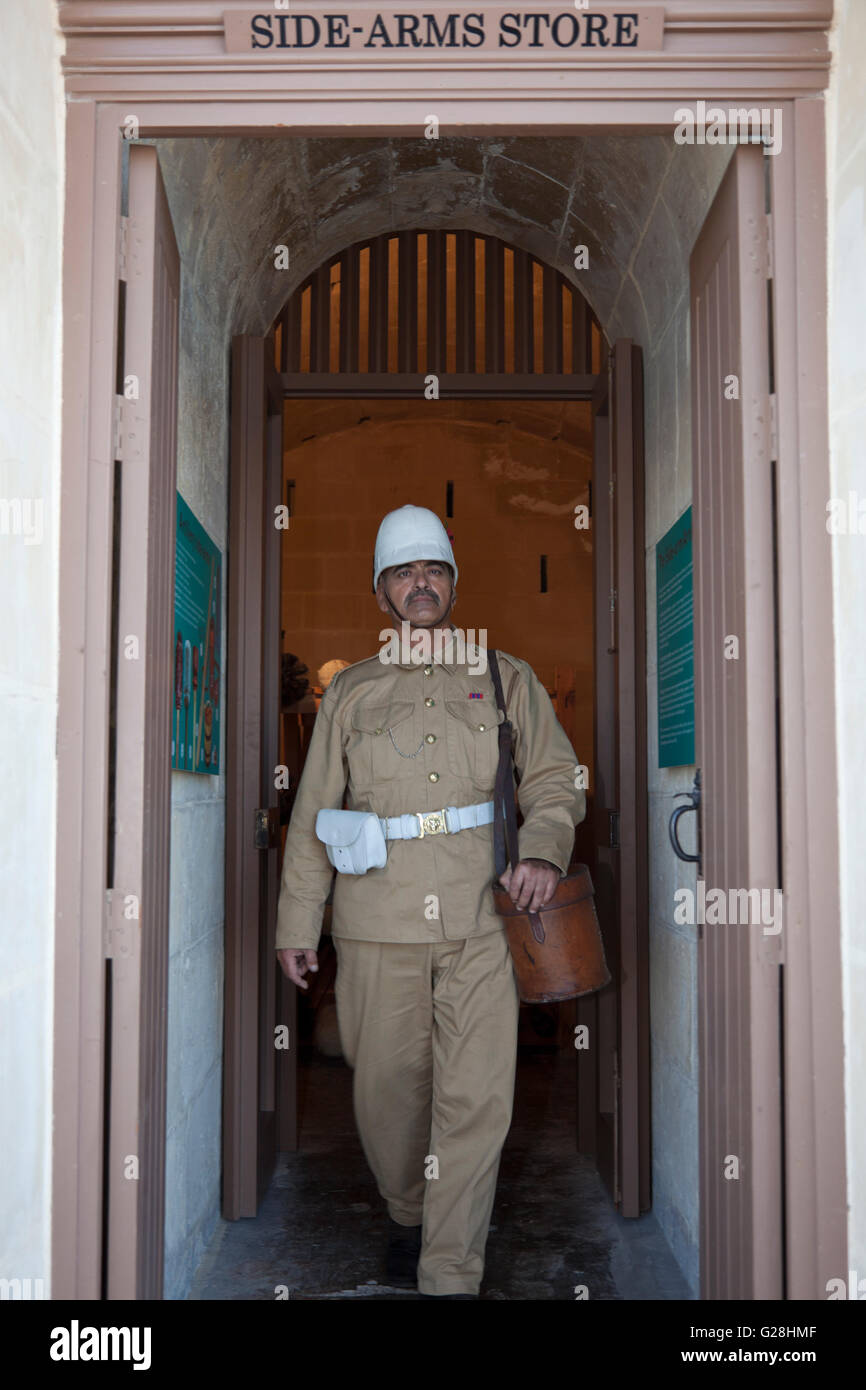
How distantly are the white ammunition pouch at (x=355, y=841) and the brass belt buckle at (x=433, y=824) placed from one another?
0.34 ft

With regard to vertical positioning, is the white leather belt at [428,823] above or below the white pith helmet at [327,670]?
below

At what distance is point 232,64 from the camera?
86.5 inches

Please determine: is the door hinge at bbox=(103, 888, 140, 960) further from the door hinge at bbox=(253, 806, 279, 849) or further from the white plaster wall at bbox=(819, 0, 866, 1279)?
the door hinge at bbox=(253, 806, 279, 849)

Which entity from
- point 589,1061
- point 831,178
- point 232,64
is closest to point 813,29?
point 831,178

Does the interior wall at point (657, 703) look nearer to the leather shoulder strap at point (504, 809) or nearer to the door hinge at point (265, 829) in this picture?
the leather shoulder strap at point (504, 809)

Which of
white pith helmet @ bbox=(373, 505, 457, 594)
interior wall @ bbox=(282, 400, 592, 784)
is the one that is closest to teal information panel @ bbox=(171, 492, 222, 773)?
white pith helmet @ bbox=(373, 505, 457, 594)

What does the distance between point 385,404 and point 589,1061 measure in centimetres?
530

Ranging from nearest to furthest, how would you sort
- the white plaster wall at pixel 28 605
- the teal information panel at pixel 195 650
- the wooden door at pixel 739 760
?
the white plaster wall at pixel 28 605 < the wooden door at pixel 739 760 < the teal information panel at pixel 195 650

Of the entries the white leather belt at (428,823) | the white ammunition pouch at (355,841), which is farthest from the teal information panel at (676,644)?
the white ammunition pouch at (355,841)

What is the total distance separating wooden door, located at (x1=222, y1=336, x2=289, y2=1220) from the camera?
11.5ft

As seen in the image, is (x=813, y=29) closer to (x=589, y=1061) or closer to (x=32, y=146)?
(x=32, y=146)

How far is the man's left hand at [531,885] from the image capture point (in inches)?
117

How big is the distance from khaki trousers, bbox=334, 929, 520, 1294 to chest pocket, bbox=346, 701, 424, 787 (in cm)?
44

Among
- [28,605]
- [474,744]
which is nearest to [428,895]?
[474,744]
